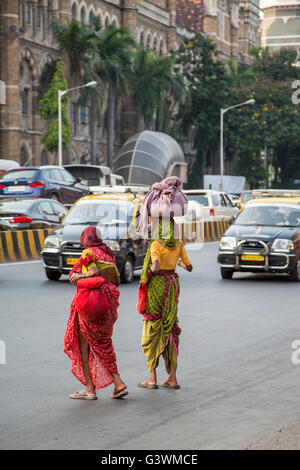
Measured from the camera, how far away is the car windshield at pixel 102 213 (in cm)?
1833

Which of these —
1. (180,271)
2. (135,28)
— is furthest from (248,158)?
(180,271)

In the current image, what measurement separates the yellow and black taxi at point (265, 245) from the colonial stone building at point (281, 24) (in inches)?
3778

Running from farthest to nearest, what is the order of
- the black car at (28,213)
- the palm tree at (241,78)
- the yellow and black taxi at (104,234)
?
the palm tree at (241,78)
the black car at (28,213)
the yellow and black taxi at (104,234)

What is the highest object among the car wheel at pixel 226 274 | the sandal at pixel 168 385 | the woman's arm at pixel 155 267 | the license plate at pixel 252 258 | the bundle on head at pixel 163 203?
the bundle on head at pixel 163 203

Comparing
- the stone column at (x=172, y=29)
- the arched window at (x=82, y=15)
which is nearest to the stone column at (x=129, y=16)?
the arched window at (x=82, y=15)

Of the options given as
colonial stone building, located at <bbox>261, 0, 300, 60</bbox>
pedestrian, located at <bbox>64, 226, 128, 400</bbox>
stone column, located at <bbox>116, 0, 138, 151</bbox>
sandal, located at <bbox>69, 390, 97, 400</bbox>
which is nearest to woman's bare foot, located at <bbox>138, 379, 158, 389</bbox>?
pedestrian, located at <bbox>64, 226, 128, 400</bbox>

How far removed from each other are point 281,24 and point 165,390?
411 ft

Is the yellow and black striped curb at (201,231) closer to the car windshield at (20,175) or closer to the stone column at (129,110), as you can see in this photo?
the car windshield at (20,175)

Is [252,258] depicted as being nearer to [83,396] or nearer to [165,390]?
[165,390]

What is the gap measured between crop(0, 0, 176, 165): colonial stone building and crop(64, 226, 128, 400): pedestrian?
42.5 m

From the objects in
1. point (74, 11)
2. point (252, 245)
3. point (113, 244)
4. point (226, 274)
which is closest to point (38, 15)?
A: point (74, 11)

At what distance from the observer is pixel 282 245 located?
1836 cm

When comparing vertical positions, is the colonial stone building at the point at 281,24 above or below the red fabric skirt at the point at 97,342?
above

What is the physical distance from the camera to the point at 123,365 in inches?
367
